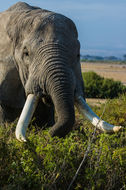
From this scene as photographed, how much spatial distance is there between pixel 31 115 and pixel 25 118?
0.14 meters

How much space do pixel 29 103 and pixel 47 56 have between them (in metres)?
0.72

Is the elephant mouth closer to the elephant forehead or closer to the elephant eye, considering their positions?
the elephant eye

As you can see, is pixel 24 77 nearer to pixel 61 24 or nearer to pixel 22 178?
pixel 61 24

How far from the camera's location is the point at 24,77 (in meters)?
5.64

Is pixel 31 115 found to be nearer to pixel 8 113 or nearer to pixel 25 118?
pixel 25 118

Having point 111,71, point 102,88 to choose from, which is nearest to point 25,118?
point 102,88

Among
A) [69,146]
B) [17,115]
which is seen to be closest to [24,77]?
[17,115]

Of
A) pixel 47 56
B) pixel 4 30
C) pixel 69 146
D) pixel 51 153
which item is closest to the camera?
pixel 51 153

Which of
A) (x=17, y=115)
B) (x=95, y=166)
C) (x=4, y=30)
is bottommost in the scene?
(x=17, y=115)

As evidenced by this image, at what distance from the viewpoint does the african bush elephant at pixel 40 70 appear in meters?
4.84

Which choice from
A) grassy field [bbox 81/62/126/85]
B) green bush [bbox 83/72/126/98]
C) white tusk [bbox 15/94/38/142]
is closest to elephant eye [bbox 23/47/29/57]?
white tusk [bbox 15/94/38/142]

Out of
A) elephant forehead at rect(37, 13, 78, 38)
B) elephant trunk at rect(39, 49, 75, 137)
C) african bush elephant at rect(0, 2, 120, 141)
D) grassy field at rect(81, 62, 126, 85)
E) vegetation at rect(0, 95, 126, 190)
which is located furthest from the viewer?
grassy field at rect(81, 62, 126, 85)

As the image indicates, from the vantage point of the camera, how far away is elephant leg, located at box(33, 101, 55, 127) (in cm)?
603

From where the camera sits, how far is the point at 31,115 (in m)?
5.06
